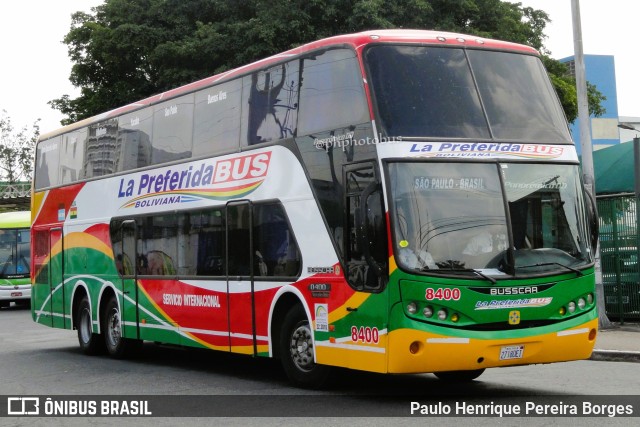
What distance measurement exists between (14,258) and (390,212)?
29.7 m

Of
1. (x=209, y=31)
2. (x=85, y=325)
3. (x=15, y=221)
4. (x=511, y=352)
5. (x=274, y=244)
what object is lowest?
(x=85, y=325)

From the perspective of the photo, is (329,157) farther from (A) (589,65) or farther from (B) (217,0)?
(A) (589,65)

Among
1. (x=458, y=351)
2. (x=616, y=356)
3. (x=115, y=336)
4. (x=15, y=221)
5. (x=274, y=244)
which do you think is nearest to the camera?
(x=458, y=351)

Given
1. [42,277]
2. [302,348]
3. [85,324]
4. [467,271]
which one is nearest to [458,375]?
[302,348]

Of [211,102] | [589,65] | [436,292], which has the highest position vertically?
[589,65]

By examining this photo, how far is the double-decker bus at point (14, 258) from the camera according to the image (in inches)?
1464

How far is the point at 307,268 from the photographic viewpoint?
1207 cm

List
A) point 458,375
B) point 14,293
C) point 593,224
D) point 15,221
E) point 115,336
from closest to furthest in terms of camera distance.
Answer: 1. point 593,224
2. point 458,375
3. point 115,336
4. point 14,293
5. point 15,221

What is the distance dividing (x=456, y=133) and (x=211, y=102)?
4876 millimetres

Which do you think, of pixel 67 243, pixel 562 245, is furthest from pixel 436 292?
pixel 67 243

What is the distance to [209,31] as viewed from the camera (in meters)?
32.5

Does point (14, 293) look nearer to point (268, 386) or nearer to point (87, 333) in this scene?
point (87, 333)

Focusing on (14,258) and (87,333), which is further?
(14,258)

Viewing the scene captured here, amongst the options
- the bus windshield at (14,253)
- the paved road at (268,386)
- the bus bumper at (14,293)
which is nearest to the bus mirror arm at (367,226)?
the paved road at (268,386)
